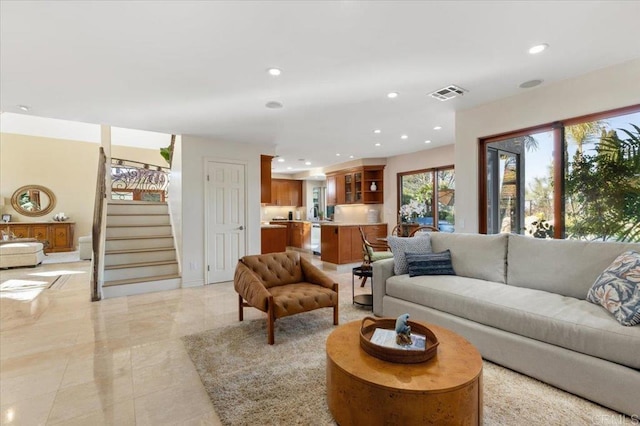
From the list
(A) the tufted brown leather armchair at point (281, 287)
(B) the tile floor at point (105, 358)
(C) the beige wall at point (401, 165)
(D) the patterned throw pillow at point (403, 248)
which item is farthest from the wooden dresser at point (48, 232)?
Answer: (D) the patterned throw pillow at point (403, 248)

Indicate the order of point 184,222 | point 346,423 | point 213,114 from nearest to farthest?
point 346,423 < point 213,114 < point 184,222

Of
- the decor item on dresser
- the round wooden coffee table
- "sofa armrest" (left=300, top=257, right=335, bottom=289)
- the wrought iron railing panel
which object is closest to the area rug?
the round wooden coffee table

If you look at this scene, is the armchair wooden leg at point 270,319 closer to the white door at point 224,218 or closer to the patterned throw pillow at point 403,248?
the patterned throw pillow at point 403,248

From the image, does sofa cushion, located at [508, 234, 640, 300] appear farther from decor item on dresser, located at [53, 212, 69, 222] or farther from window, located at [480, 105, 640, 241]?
decor item on dresser, located at [53, 212, 69, 222]

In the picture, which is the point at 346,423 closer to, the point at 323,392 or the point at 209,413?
the point at 323,392

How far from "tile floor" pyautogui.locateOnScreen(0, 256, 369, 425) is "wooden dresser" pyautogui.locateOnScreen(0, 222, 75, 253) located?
4.71 metres

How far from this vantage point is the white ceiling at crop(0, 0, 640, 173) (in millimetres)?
1948

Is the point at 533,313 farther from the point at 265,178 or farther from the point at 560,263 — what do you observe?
the point at 265,178

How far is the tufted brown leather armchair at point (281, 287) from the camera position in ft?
9.07

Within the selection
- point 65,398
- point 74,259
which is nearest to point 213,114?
point 65,398

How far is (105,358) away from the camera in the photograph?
255cm

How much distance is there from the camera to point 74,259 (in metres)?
7.49

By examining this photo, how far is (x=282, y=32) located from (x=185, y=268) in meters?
4.10

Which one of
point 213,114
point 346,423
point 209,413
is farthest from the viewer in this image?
point 213,114
